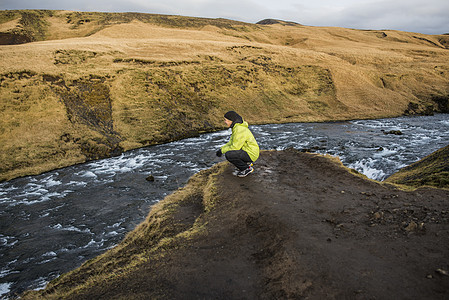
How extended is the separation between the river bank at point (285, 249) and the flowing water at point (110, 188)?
7.06 ft

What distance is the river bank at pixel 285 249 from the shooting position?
16.2 ft

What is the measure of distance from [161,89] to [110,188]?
1955 cm

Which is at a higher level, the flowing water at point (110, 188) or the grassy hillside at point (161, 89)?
the grassy hillside at point (161, 89)

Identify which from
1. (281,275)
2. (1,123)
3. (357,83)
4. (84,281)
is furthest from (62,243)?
(357,83)

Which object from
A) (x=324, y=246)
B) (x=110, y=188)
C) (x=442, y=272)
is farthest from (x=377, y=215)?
(x=110, y=188)

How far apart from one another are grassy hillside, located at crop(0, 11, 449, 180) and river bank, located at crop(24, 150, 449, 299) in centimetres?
1474

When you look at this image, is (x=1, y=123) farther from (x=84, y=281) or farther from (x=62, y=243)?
(x=84, y=281)

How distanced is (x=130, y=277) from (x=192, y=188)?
611 centimetres

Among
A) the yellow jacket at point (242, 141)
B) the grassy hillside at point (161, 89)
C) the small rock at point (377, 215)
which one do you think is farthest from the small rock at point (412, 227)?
the grassy hillside at point (161, 89)

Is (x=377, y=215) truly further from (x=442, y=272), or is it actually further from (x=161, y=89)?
(x=161, y=89)

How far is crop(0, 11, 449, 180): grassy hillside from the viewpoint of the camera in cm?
2223

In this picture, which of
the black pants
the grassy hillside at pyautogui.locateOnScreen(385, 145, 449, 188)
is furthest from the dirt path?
the grassy hillside at pyautogui.locateOnScreen(385, 145, 449, 188)

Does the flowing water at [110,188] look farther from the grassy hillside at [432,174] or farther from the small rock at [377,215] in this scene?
the small rock at [377,215]

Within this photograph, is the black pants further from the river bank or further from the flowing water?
the flowing water
